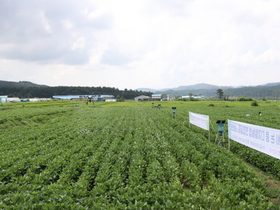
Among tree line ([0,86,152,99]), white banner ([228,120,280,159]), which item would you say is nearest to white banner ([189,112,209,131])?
white banner ([228,120,280,159])

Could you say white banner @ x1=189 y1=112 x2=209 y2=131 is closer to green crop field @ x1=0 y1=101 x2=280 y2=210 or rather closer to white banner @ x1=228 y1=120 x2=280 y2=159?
green crop field @ x1=0 y1=101 x2=280 y2=210

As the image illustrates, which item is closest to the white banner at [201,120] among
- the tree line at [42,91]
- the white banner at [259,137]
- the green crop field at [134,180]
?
the green crop field at [134,180]

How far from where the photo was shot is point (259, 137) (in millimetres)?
8781

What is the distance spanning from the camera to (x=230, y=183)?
24.3 ft

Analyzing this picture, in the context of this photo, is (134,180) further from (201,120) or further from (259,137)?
(201,120)

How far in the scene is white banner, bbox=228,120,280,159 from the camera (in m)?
7.72

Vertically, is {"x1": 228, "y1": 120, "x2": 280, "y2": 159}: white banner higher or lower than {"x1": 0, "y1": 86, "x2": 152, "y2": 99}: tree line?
lower

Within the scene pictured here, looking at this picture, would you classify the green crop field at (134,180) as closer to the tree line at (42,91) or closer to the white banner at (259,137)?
the white banner at (259,137)

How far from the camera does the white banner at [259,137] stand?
7723 millimetres

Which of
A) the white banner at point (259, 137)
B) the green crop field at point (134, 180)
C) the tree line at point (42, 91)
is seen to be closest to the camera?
the green crop field at point (134, 180)

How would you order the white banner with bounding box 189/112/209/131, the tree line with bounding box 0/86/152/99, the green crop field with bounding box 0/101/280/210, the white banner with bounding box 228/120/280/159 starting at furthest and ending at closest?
1. the tree line with bounding box 0/86/152/99
2. the white banner with bounding box 189/112/209/131
3. the white banner with bounding box 228/120/280/159
4. the green crop field with bounding box 0/101/280/210

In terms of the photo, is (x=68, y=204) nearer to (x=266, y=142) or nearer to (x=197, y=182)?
(x=197, y=182)

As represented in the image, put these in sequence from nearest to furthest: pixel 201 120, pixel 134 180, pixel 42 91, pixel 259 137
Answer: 1. pixel 134 180
2. pixel 259 137
3. pixel 201 120
4. pixel 42 91

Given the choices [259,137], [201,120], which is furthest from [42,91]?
[259,137]
